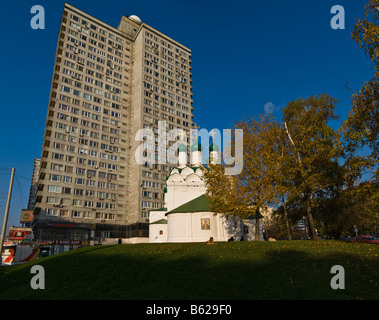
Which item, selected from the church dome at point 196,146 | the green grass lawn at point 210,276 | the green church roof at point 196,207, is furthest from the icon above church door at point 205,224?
the church dome at point 196,146

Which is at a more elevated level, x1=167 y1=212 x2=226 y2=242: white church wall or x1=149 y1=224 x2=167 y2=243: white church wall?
x1=167 y1=212 x2=226 y2=242: white church wall

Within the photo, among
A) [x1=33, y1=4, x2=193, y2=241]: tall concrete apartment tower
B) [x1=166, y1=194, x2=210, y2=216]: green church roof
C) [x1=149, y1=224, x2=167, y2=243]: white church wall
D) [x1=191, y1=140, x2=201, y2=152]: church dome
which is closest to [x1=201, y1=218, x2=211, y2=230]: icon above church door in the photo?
[x1=166, y1=194, x2=210, y2=216]: green church roof

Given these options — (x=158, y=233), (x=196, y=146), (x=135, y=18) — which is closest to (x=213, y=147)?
(x=196, y=146)

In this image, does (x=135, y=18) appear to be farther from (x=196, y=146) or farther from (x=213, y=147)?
(x=213, y=147)

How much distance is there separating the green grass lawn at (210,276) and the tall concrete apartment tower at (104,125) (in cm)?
4305

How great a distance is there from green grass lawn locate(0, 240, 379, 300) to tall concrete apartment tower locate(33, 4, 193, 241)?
141ft

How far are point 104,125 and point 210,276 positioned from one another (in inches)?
2439

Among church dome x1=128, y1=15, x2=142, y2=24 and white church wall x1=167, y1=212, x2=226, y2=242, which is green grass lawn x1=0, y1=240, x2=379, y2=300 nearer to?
white church wall x1=167, y1=212, x2=226, y2=242

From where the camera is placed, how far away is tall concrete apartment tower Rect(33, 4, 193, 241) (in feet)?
188

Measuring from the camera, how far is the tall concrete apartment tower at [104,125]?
57.2 m

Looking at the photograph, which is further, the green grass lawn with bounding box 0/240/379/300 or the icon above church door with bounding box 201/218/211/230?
the icon above church door with bounding box 201/218/211/230

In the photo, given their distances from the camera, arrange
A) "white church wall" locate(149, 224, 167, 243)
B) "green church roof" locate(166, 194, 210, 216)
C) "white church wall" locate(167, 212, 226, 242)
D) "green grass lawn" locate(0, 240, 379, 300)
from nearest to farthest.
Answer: "green grass lawn" locate(0, 240, 379, 300) < "white church wall" locate(167, 212, 226, 242) < "green church roof" locate(166, 194, 210, 216) < "white church wall" locate(149, 224, 167, 243)

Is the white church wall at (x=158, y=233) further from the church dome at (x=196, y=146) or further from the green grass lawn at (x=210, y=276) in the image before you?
the green grass lawn at (x=210, y=276)

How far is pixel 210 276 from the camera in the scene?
40.9 ft
